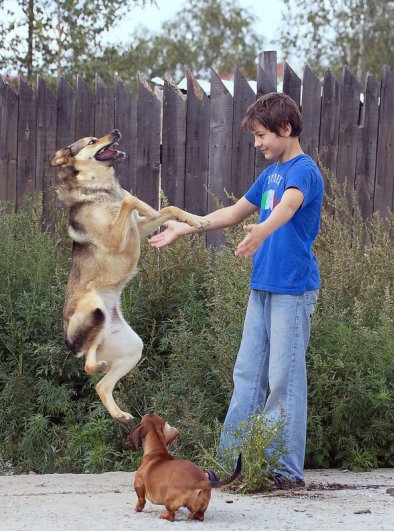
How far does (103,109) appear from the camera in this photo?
930 centimetres

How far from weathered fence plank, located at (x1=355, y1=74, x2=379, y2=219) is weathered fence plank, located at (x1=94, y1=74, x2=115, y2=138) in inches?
95.4

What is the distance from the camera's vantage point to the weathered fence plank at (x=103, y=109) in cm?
925

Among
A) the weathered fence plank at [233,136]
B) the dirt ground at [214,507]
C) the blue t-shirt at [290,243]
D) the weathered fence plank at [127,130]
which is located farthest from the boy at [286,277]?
the weathered fence plank at [127,130]

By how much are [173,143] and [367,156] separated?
5.96ft

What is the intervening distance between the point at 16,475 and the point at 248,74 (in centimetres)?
3358

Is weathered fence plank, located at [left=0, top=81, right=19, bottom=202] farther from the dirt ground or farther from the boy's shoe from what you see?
the boy's shoe

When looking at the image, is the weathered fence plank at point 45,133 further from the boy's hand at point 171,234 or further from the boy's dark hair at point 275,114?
the boy's hand at point 171,234

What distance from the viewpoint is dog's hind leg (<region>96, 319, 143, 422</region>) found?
15.7ft

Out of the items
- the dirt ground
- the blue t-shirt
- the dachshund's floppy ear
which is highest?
the blue t-shirt

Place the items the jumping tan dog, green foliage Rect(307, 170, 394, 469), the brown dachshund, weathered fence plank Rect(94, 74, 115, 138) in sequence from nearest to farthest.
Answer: the brown dachshund < the jumping tan dog < green foliage Rect(307, 170, 394, 469) < weathered fence plank Rect(94, 74, 115, 138)

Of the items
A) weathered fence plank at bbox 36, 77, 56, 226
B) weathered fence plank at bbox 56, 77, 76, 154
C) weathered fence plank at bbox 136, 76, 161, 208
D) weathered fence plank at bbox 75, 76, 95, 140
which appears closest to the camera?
weathered fence plank at bbox 136, 76, 161, 208

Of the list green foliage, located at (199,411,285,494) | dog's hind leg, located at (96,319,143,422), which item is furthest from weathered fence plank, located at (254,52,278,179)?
dog's hind leg, located at (96,319,143,422)

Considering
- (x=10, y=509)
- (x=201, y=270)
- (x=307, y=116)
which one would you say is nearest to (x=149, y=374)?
(x=201, y=270)

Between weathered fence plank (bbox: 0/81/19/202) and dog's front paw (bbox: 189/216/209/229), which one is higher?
weathered fence plank (bbox: 0/81/19/202)
